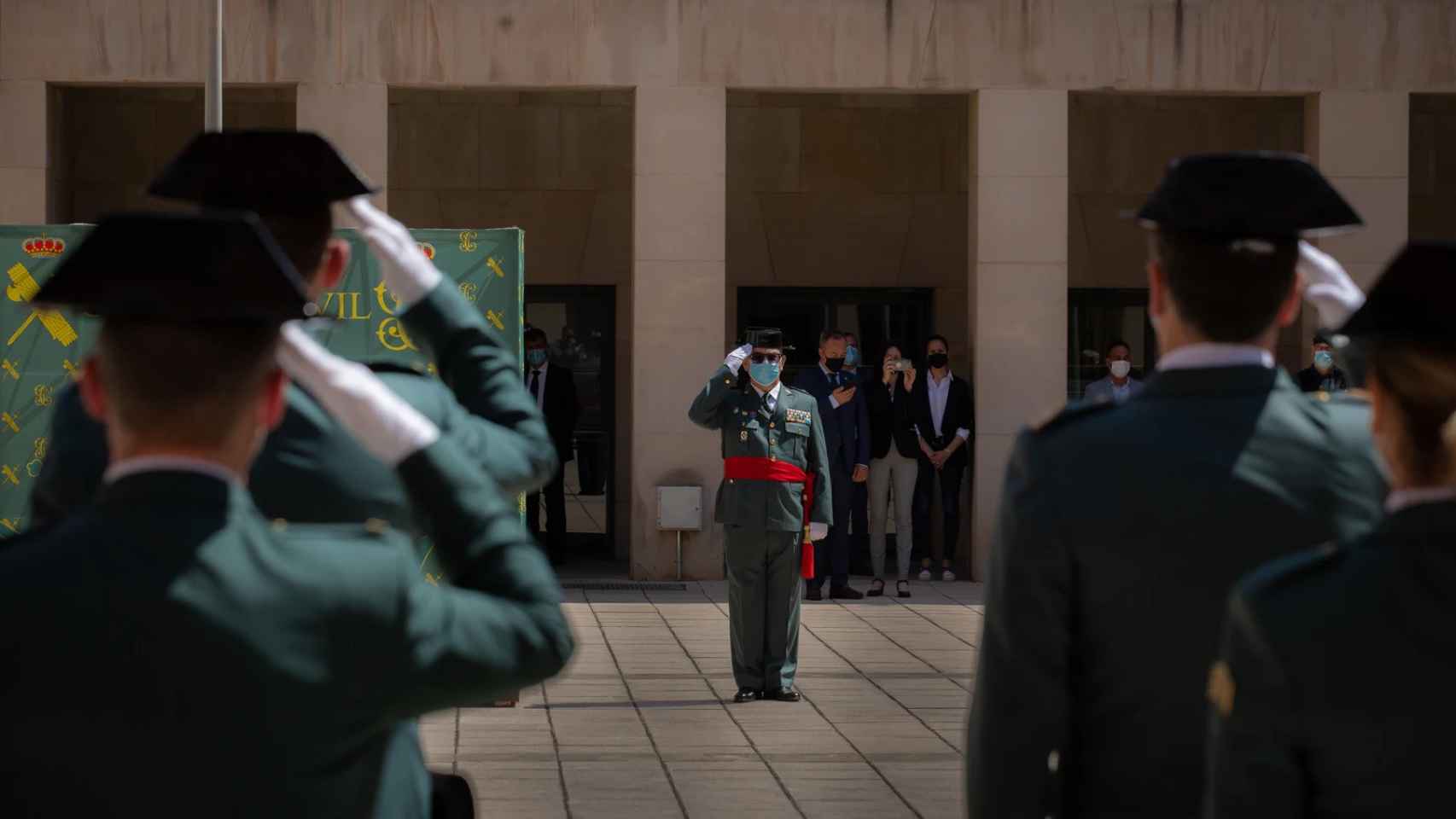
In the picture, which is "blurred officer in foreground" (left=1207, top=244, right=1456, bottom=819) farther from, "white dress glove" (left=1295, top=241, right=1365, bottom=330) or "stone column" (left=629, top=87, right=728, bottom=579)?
"stone column" (left=629, top=87, right=728, bottom=579)

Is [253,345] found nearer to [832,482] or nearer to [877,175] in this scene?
[832,482]

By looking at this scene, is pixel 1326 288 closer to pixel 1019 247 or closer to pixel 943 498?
pixel 943 498

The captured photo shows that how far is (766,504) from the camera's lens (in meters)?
11.8

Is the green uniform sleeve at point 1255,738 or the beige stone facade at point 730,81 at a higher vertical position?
the beige stone facade at point 730,81

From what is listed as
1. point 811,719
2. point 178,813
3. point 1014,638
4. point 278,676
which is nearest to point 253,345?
point 278,676

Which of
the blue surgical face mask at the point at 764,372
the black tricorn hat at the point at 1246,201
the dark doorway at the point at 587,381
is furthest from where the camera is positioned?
the dark doorway at the point at 587,381

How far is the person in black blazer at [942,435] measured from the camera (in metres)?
17.9

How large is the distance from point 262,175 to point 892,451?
14674mm

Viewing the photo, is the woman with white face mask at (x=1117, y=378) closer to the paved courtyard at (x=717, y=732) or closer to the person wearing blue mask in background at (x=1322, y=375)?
the person wearing blue mask in background at (x=1322, y=375)

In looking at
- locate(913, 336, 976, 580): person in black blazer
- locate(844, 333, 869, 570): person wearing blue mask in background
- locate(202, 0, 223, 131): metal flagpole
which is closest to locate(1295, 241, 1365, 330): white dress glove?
locate(202, 0, 223, 131): metal flagpole

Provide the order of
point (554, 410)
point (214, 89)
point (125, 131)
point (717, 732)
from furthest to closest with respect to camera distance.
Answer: point (125, 131) < point (554, 410) < point (214, 89) < point (717, 732)

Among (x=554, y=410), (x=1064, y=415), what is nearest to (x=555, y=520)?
(x=554, y=410)

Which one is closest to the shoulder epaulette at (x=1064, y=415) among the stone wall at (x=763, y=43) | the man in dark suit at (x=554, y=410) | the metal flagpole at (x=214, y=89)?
the metal flagpole at (x=214, y=89)

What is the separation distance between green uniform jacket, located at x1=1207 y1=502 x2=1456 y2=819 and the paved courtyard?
5865 millimetres
